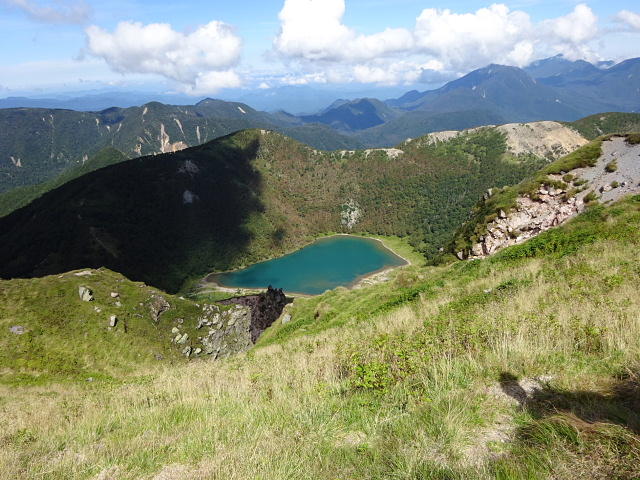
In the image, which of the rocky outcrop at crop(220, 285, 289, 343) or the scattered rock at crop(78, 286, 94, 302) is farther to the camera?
the rocky outcrop at crop(220, 285, 289, 343)

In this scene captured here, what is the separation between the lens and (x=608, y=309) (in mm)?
7750

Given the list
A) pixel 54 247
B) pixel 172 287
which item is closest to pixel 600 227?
pixel 172 287

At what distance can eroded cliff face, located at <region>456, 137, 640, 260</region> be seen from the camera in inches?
1489

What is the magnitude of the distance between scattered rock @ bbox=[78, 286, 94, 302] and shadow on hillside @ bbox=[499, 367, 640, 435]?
185 ft

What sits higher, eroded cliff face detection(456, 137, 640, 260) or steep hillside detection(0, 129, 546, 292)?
eroded cliff face detection(456, 137, 640, 260)

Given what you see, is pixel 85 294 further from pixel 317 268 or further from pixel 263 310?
pixel 317 268

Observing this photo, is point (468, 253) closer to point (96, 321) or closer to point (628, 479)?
point (628, 479)

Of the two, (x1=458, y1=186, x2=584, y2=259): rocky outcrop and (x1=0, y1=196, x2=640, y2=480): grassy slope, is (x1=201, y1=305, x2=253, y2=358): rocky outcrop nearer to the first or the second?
(x1=458, y1=186, x2=584, y2=259): rocky outcrop

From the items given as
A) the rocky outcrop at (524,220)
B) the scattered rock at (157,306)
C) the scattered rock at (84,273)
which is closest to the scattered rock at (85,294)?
the scattered rock at (84,273)

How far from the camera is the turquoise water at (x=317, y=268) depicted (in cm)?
12675

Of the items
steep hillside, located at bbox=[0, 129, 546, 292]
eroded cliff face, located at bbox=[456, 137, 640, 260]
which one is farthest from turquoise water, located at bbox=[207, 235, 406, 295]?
eroded cliff face, located at bbox=[456, 137, 640, 260]

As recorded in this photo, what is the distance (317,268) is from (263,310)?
8155 cm

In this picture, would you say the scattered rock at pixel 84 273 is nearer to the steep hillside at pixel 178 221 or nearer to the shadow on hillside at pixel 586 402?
the shadow on hillside at pixel 586 402

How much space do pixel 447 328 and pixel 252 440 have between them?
6.06m
